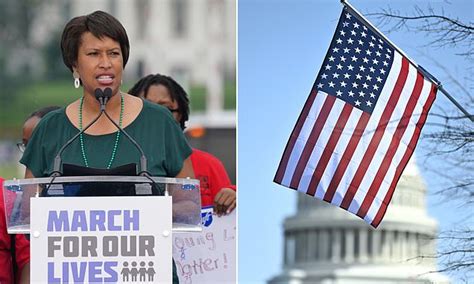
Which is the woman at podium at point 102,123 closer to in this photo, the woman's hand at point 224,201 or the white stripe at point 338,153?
the white stripe at point 338,153

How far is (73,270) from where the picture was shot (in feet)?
17.1

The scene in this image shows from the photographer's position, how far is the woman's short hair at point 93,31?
18.6ft

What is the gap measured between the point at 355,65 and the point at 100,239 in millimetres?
1879

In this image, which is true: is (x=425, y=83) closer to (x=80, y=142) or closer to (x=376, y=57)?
(x=376, y=57)

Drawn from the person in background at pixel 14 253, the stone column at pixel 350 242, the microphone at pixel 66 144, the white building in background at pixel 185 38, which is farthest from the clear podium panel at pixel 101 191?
the white building in background at pixel 185 38

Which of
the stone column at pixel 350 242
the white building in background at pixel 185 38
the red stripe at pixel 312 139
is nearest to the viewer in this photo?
the red stripe at pixel 312 139

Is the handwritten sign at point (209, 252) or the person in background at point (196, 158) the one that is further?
the person in background at point (196, 158)

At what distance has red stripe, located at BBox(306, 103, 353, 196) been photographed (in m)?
6.57

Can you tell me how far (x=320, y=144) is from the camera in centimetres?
660

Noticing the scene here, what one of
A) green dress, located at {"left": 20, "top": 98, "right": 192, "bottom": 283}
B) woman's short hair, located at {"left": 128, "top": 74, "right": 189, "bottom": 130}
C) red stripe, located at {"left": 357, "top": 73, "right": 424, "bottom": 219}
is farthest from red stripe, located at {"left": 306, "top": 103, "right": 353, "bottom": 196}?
green dress, located at {"left": 20, "top": 98, "right": 192, "bottom": 283}

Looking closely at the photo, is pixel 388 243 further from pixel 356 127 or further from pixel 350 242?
pixel 350 242

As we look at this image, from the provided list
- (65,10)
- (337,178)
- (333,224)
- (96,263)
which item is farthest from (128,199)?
(65,10)

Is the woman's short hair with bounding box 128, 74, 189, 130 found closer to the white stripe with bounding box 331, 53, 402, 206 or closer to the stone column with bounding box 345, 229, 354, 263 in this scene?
the white stripe with bounding box 331, 53, 402, 206

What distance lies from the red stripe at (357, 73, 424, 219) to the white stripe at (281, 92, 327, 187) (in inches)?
14.6
